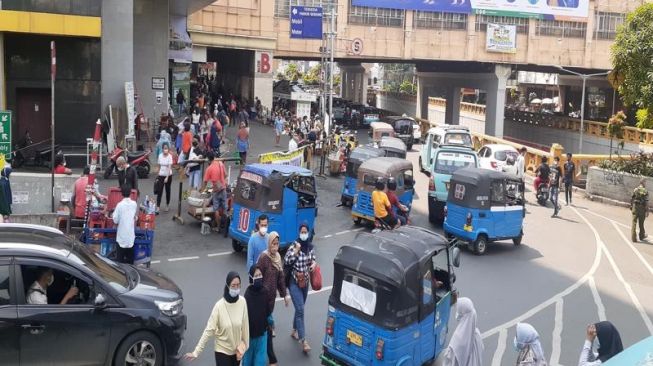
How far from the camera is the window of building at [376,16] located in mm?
52344

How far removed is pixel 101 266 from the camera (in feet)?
29.2

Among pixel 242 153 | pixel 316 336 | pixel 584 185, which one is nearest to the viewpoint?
pixel 316 336

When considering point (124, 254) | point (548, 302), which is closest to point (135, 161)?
point (124, 254)

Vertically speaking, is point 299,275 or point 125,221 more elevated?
point 125,221

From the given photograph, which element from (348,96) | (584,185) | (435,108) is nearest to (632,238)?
(584,185)

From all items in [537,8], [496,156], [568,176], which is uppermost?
[537,8]

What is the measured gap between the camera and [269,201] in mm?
14719

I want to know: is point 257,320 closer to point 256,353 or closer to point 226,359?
point 256,353

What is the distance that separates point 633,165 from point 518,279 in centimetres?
1426

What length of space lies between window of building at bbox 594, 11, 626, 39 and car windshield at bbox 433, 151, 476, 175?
4037 centimetres

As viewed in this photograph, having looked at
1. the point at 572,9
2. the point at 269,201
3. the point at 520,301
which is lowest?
the point at 520,301

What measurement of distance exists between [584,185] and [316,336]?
894 inches

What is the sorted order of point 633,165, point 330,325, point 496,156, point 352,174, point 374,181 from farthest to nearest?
point 496,156, point 633,165, point 352,174, point 374,181, point 330,325

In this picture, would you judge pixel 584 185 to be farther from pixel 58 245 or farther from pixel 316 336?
pixel 58 245
